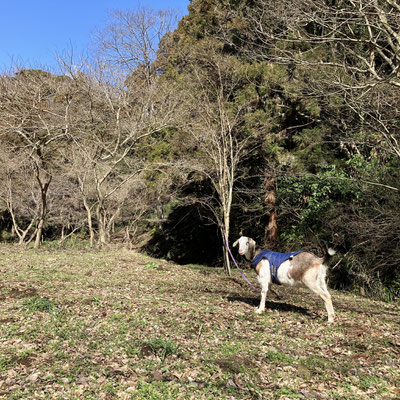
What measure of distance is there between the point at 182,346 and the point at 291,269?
8.33ft

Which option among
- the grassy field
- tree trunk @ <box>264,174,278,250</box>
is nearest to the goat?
the grassy field

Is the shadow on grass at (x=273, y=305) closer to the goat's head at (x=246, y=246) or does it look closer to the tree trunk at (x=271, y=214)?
the goat's head at (x=246, y=246)

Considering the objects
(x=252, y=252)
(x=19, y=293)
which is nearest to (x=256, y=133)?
(x=252, y=252)

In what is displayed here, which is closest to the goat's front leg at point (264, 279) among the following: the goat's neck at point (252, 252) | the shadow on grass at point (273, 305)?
the goat's neck at point (252, 252)

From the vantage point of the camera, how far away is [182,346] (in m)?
5.10

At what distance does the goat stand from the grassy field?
2.08ft

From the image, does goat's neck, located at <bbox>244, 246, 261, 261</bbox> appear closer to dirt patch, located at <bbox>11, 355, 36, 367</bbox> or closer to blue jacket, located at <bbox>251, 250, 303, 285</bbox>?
blue jacket, located at <bbox>251, 250, 303, 285</bbox>

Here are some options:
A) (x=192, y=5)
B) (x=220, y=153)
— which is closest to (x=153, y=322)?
(x=220, y=153)

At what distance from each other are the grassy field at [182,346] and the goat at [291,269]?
63 centimetres

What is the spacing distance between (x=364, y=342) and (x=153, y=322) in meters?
3.46

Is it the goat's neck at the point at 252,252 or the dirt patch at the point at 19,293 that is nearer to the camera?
the goat's neck at the point at 252,252

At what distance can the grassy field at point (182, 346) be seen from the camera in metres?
4.05

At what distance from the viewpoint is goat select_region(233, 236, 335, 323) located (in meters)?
6.22

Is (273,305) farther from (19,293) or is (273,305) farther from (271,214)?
(271,214)
